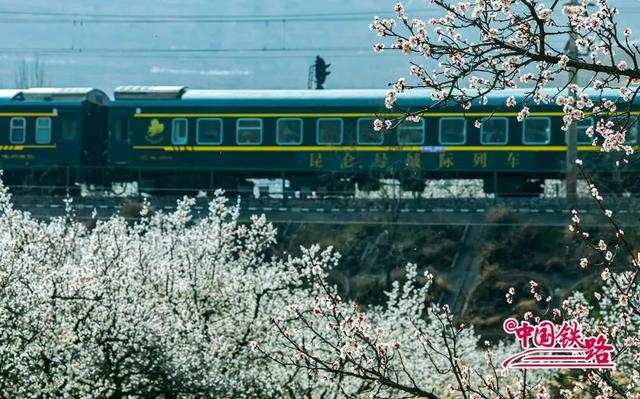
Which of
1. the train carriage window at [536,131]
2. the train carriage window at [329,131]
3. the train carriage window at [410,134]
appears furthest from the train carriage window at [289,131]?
the train carriage window at [536,131]

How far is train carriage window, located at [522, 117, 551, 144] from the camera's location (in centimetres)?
3120

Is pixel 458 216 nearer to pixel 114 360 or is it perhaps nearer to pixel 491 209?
pixel 491 209

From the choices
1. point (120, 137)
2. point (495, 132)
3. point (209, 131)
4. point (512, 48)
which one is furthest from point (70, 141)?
point (512, 48)

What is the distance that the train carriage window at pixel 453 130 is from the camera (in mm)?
31812

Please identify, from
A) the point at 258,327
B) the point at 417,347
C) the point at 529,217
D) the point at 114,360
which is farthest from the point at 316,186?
the point at 114,360

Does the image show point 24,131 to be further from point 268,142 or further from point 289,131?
point 289,131

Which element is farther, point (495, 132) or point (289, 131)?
point (289, 131)

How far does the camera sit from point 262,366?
17.3m

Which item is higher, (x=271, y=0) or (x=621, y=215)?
(x=271, y=0)

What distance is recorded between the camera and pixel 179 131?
3319cm

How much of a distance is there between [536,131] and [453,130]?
7.24 feet

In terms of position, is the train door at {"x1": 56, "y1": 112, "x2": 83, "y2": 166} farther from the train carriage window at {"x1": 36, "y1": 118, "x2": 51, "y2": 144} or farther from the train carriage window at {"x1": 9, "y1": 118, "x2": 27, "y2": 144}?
the train carriage window at {"x1": 9, "y1": 118, "x2": 27, "y2": 144}

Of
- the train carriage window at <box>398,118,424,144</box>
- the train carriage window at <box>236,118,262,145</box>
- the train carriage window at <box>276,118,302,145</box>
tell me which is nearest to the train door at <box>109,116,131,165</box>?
the train carriage window at <box>236,118,262,145</box>

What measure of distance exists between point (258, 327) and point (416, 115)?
12.2 metres
